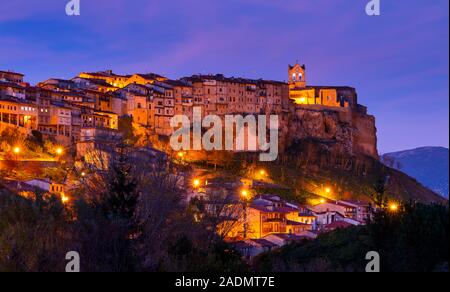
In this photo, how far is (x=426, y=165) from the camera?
74.4 meters

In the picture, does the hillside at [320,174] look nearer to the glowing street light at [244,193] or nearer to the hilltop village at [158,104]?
the hilltop village at [158,104]

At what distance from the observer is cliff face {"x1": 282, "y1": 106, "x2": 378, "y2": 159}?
72938mm

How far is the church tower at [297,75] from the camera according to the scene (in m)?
89.1

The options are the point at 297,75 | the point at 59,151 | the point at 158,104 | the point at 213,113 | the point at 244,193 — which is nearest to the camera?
the point at 244,193

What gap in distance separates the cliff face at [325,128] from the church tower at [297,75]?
11323mm

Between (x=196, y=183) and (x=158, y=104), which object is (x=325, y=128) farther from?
(x=196, y=183)

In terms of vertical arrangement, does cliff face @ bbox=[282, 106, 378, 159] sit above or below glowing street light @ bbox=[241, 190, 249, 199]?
above

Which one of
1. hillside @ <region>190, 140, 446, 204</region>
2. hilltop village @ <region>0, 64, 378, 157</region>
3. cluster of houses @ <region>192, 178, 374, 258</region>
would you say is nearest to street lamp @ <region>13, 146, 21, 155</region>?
hilltop village @ <region>0, 64, 378, 157</region>

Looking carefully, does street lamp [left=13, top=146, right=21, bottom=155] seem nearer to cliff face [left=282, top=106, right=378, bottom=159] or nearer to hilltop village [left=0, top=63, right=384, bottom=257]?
hilltop village [left=0, top=63, right=384, bottom=257]

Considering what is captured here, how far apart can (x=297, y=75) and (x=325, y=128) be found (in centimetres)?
1673

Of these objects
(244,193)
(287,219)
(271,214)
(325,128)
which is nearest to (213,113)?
(325,128)

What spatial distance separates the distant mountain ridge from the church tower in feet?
50.3
